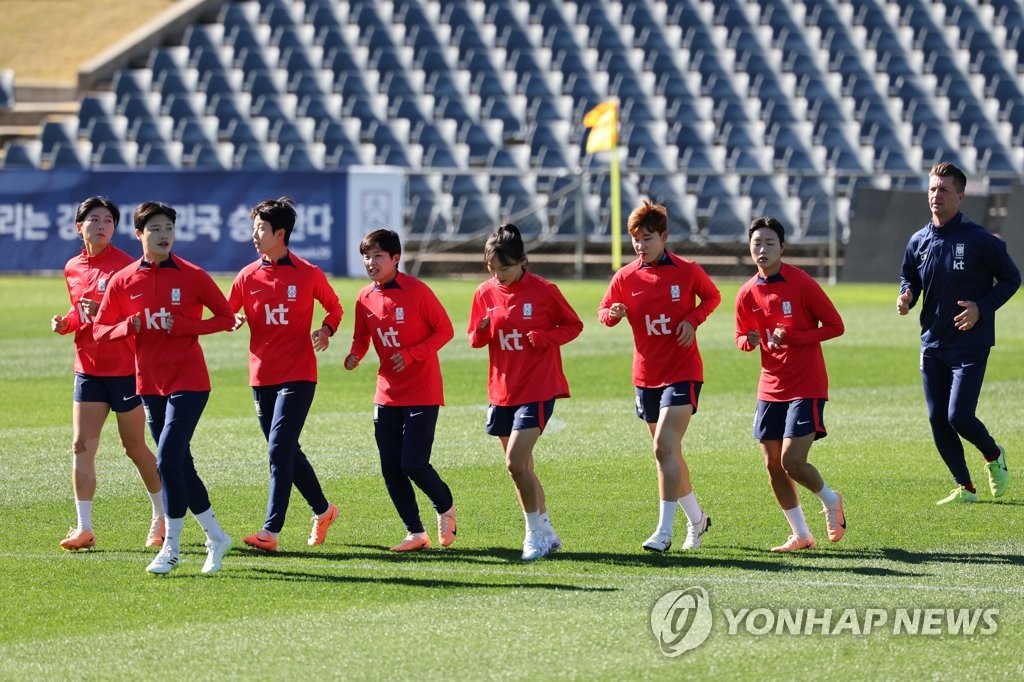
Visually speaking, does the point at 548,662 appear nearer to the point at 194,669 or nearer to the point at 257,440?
the point at 194,669

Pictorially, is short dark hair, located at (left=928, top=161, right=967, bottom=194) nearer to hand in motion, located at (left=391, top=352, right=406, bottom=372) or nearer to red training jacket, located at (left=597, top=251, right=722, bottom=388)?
red training jacket, located at (left=597, top=251, right=722, bottom=388)

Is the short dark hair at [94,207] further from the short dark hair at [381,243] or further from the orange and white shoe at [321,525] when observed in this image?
the orange and white shoe at [321,525]

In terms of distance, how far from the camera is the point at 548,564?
25.4 feet

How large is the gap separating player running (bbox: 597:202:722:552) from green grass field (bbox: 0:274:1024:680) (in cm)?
29

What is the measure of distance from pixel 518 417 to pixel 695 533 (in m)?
1.12

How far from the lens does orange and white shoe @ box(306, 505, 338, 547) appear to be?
8.37m

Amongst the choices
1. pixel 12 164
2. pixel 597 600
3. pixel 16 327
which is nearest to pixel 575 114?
pixel 12 164

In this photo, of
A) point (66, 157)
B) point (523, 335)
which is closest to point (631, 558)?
point (523, 335)

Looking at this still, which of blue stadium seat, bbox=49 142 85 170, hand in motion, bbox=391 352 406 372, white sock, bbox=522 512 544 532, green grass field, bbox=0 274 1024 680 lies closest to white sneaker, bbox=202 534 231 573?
green grass field, bbox=0 274 1024 680

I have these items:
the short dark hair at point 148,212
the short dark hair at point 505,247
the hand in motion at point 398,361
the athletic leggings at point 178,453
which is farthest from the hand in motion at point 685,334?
the short dark hair at point 148,212

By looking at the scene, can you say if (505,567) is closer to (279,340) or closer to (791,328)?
(279,340)

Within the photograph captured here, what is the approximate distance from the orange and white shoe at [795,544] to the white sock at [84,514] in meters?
3.59

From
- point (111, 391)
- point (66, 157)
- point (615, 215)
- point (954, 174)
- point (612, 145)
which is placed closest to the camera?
point (111, 391)

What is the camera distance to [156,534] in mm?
8305
